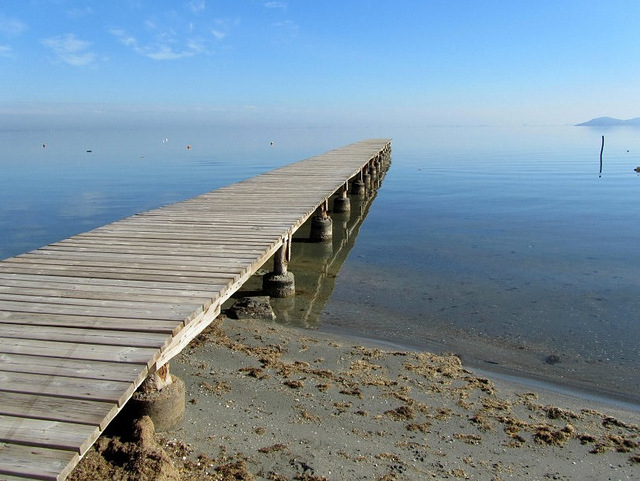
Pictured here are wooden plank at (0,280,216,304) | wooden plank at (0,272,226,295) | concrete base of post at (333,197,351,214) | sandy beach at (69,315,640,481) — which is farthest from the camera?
concrete base of post at (333,197,351,214)

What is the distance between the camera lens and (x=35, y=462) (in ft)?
7.88

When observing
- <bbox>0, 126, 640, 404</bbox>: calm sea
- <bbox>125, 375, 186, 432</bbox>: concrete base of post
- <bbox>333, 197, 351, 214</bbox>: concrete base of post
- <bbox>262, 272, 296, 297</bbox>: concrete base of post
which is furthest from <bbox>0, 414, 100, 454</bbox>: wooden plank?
<bbox>333, 197, 351, 214</bbox>: concrete base of post

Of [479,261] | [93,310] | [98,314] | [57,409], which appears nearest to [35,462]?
[57,409]

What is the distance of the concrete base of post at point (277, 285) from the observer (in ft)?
26.3

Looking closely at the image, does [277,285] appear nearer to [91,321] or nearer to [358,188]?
[91,321]

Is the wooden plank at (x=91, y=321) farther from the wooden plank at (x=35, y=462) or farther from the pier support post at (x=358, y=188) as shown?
the pier support post at (x=358, y=188)

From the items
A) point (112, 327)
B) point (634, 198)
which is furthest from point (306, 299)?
point (634, 198)

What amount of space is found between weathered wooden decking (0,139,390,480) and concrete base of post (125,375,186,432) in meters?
0.35

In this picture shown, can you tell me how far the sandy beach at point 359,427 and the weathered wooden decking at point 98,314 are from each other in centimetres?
64

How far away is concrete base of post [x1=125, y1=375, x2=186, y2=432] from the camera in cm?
386

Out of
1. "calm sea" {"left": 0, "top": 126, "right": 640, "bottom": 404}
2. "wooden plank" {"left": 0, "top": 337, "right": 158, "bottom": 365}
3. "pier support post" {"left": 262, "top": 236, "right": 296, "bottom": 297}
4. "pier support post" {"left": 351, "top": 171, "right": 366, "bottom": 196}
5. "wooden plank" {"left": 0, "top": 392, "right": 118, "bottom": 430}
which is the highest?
"wooden plank" {"left": 0, "top": 337, "right": 158, "bottom": 365}

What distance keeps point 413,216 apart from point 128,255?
1218 centimetres

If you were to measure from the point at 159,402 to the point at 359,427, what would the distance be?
4.98 ft

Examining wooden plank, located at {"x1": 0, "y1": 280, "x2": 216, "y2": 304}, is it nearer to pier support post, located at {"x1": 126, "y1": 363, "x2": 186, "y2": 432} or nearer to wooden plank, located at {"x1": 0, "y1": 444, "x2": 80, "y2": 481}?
pier support post, located at {"x1": 126, "y1": 363, "x2": 186, "y2": 432}
